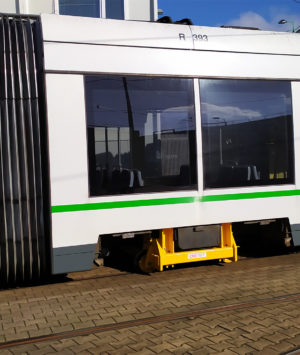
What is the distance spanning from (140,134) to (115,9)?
8.04m

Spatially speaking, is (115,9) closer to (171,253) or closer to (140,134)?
(140,134)

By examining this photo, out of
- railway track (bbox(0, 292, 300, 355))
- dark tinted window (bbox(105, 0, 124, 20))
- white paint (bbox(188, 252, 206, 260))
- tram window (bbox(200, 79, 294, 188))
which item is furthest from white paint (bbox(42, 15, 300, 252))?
dark tinted window (bbox(105, 0, 124, 20))

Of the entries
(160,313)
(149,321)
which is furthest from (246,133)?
(149,321)

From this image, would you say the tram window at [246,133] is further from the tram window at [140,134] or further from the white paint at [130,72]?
the tram window at [140,134]

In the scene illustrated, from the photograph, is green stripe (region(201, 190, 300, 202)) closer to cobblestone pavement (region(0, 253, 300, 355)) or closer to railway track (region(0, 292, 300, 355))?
cobblestone pavement (region(0, 253, 300, 355))

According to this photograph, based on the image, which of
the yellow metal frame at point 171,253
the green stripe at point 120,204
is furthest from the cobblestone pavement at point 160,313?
the green stripe at point 120,204

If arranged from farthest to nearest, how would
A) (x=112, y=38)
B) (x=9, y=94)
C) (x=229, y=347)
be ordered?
(x=112, y=38) → (x=9, y=94) → (x=229, y=347)

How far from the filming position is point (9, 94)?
5285 mm

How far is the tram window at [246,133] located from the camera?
618 cm

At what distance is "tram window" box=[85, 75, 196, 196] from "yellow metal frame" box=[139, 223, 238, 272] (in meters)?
0.69

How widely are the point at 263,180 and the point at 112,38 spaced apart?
107 inches

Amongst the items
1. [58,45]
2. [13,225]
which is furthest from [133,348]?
[58,45]

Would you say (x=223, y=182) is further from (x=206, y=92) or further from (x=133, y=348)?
(x=133, y=348)

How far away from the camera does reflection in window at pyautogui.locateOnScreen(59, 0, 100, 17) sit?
40.4 ft
